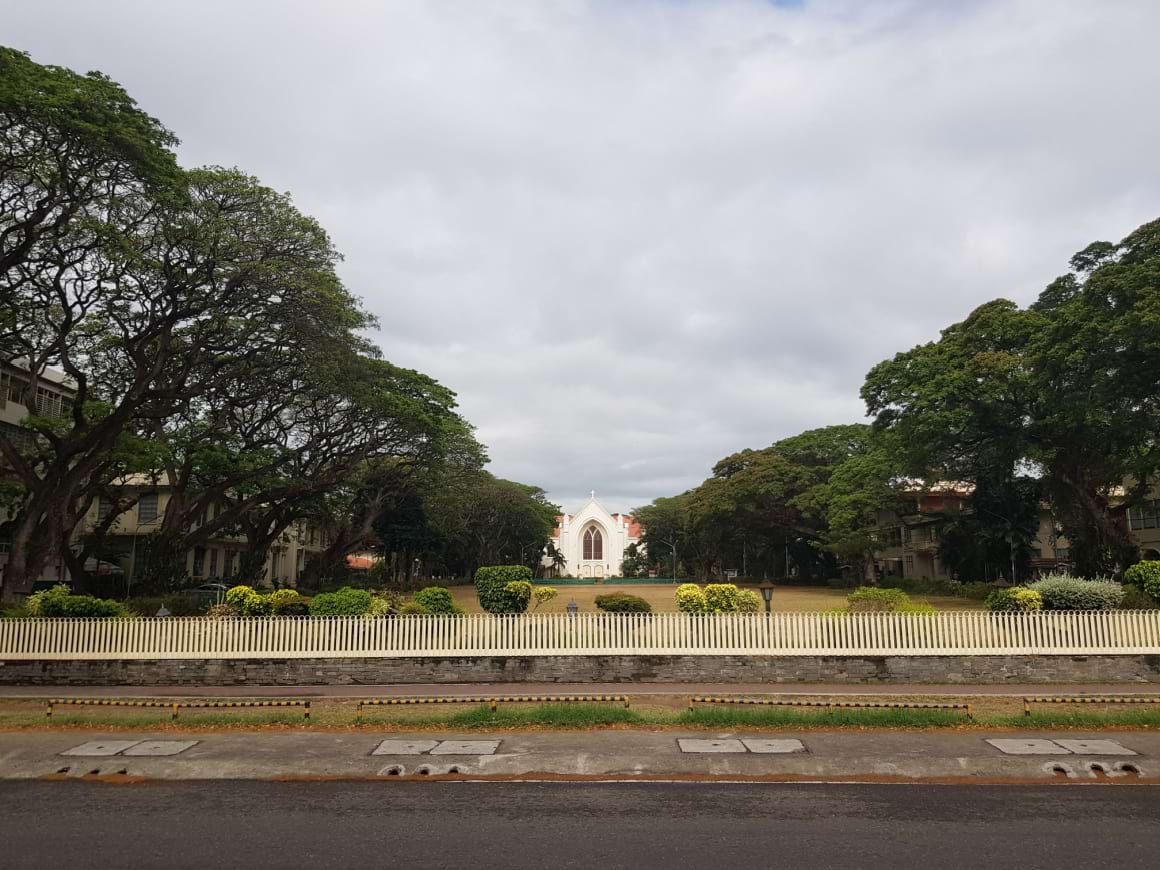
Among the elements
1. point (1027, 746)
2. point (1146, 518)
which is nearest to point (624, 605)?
point (1027, 746)

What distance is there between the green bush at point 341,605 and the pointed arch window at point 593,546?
308 feet

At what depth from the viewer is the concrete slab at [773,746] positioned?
1084 centimetres

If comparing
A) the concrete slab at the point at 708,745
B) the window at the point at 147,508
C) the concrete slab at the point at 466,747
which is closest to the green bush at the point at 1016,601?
the concrete slab at the point at 708,745

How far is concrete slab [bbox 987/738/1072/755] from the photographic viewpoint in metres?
10.8

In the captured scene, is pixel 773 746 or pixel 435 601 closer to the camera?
pixel 773 746

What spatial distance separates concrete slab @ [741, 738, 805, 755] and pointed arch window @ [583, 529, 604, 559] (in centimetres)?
10028

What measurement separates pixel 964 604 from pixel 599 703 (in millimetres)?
26593

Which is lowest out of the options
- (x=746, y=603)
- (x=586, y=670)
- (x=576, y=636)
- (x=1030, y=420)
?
(x=586, y=670)

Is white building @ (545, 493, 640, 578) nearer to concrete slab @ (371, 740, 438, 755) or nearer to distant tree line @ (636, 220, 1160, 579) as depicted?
distant tree line @ (636, 220, 1160, 579)

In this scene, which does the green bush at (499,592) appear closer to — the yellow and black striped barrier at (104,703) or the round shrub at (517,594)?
the round shrub at (517,594)

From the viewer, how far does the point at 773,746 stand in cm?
1111

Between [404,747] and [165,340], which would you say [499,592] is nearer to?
[404,747]

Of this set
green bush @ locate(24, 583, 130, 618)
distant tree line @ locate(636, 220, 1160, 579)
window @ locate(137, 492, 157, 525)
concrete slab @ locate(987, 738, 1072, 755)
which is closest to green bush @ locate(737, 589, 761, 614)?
concrete slab @ locate(987, 738, 1072, 755)

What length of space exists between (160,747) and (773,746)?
328 inches
